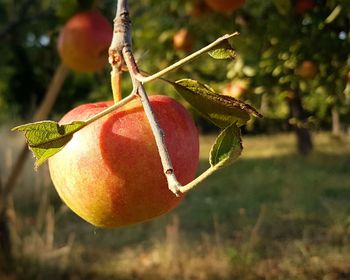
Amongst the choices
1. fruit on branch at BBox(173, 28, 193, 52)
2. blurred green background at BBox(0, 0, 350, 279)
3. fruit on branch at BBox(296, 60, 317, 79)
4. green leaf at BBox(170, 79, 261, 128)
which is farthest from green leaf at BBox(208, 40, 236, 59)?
fruit on branch at BBox(173, 28, 193, 52)

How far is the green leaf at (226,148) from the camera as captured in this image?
0.40m

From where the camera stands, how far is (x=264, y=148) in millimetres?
8758

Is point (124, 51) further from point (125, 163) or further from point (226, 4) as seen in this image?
point (226, 4)

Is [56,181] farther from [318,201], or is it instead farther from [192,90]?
[318,201]

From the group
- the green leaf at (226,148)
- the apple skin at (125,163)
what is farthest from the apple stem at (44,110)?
the green leaf at (226,148)

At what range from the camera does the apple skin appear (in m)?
0.53

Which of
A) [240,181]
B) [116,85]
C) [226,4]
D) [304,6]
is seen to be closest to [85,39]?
[226,4]

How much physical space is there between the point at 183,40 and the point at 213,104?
3.69ft

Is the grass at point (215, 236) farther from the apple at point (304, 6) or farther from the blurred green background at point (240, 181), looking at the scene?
the apple at point (304, 6)

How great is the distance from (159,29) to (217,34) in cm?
29

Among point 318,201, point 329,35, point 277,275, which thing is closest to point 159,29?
point 329,35

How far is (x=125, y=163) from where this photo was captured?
531mm

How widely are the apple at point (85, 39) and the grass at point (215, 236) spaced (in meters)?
1.24

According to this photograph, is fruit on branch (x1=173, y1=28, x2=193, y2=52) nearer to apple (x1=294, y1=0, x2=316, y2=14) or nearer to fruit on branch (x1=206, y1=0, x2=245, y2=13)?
fruit on branch (x1=206, y1=0, x2=245, y2=13)
